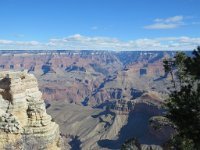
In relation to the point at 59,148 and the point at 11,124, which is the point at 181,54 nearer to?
the point at 59,148

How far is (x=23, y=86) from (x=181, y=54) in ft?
48.0

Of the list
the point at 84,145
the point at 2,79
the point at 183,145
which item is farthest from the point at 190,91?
the point at 84,145

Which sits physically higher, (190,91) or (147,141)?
(190,91)

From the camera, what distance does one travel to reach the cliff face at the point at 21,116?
3164 cm

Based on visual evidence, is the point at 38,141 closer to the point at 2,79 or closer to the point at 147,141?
the point at 2,79

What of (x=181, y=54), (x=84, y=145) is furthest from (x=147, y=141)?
(x=181, y=54)

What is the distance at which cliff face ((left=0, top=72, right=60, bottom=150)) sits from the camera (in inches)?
1246

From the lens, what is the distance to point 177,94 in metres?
29.6

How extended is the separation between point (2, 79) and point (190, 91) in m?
16.6

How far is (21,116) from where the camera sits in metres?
Answer: 33.4

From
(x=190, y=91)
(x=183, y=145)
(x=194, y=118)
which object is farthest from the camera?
(x=183, y=145)

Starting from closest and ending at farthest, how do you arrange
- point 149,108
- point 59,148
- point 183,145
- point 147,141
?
point 183,145 < point 59,148 < point 147,141 < point 149,108

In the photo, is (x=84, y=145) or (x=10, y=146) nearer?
(x=10, y=146)

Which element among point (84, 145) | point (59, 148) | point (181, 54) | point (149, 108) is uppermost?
point (181, 54)
